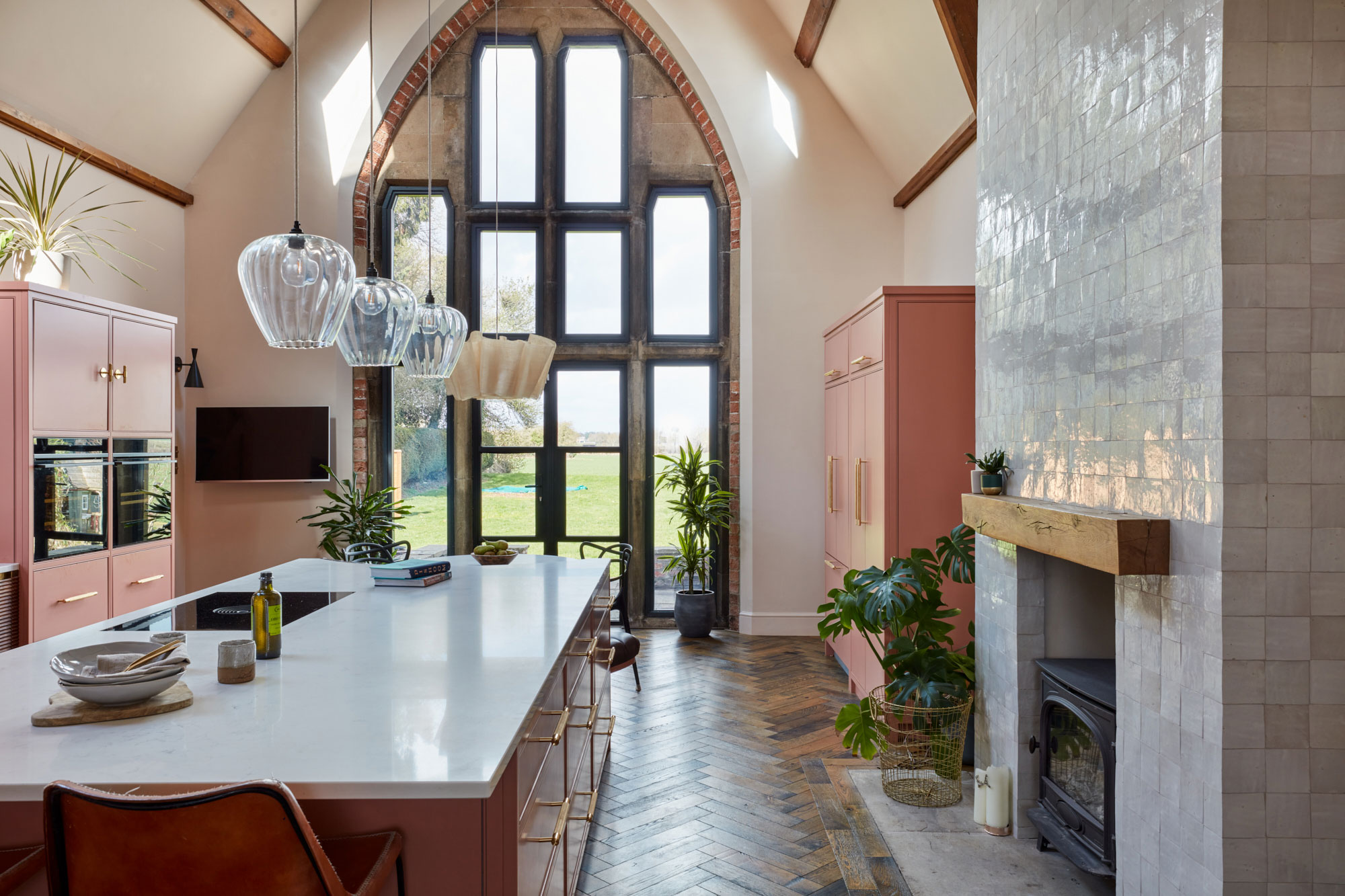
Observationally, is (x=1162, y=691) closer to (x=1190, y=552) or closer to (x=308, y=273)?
(x=1190, y=552)

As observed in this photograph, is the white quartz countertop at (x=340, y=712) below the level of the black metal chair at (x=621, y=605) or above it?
above

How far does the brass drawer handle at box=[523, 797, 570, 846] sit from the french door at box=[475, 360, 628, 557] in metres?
4.25

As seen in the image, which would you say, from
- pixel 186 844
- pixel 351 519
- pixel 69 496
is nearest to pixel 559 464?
pixel 351 519

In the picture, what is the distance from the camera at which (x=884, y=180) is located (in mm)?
6176

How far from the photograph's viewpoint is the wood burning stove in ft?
7.92

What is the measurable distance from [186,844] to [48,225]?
4.56 meters

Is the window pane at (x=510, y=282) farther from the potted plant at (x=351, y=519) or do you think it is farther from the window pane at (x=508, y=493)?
the potted plant at (x=351, y=519)

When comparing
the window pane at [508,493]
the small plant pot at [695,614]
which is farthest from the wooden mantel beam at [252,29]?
the small plant pot at [695,614]

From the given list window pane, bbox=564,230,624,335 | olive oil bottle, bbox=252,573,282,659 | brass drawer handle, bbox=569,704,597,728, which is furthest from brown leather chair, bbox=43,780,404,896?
Result: window pane, bbox=564,230,624,335

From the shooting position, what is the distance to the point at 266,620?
212 cm

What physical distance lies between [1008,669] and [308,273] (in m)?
2.64

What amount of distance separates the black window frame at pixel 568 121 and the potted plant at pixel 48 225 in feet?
9.66

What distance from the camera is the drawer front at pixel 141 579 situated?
14.6 feet

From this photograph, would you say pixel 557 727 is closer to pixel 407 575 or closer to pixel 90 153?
pixel 407 575
